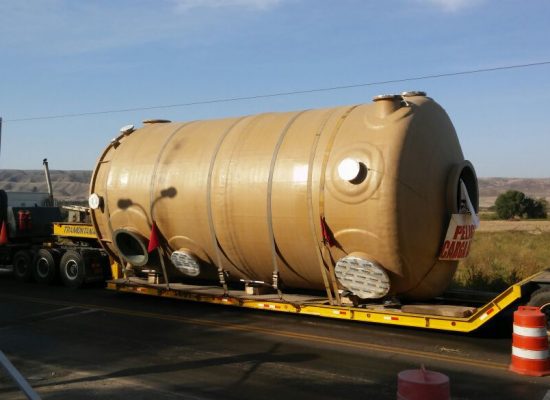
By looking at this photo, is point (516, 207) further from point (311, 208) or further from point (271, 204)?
point (311, 208)

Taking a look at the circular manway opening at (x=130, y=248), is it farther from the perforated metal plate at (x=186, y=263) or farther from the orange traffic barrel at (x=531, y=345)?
the orange traffic barrel at (x=531, y=345)

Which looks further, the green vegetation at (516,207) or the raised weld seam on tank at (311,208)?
the green vegetation at (516,207)

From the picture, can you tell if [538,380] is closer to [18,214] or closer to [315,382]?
[315,382]

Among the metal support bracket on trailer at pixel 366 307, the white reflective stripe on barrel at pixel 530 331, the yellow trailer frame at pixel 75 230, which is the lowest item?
the metal support bracket on trailer at pixel 366 307

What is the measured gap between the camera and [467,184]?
1013 centimetres

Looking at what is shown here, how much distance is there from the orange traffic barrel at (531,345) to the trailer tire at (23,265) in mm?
13577

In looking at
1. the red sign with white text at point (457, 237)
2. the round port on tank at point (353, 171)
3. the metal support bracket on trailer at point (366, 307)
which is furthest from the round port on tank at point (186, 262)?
the red sign with white text at point (457, 237)

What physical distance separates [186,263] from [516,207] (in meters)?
73.5

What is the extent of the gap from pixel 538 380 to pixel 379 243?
2959mm

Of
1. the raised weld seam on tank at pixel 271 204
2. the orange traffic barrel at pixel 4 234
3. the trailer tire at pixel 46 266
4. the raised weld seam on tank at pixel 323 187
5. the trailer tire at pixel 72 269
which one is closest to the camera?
the raised weld seam on tank at pixel 323 187

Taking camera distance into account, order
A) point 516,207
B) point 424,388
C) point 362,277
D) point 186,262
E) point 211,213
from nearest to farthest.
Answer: point 424,388, point 362,277, point 211,213, point 186,262, point 516,207

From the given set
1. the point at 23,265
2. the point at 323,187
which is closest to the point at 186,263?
the point at 323,187

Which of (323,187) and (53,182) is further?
(53,182)

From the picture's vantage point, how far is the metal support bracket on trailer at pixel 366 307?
28.0 ft
